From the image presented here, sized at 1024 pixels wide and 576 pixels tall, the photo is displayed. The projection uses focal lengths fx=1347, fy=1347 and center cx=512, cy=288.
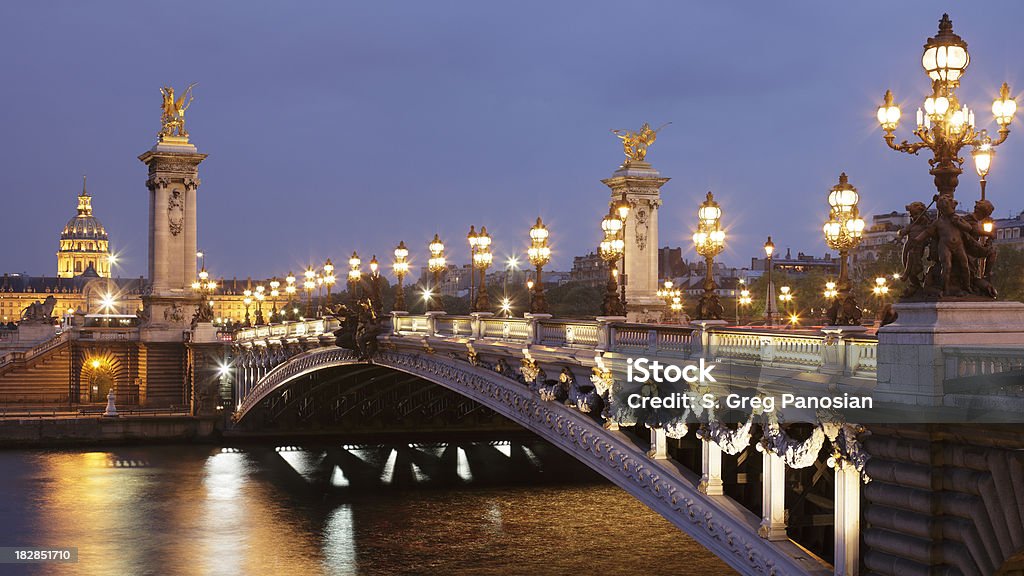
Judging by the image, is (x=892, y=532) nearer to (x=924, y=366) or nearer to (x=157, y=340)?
(x=924, y=366)

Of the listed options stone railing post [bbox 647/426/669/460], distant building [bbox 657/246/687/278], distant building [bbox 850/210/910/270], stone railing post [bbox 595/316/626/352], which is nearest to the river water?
stone railing post [bbox 595/316/626/352]

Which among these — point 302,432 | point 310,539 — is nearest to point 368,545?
point 310,539

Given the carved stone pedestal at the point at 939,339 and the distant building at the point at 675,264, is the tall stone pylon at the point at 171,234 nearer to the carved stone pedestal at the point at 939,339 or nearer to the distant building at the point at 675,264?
the carved stone pedestal at the point at 939,339

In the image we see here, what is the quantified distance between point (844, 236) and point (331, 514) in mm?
25973

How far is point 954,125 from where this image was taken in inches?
537

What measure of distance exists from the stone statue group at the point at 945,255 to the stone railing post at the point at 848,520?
8.31ft

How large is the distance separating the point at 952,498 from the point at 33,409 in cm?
6182

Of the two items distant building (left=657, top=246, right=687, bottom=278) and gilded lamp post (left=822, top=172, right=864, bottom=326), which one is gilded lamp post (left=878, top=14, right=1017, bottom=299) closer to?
gilded lamp post (left=822, top=172, right=864, bottom=326)

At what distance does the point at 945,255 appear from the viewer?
13.1m

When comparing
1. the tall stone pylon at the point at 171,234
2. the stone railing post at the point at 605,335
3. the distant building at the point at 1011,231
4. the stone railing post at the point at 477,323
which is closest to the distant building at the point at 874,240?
the distant building at the point at 1011,231

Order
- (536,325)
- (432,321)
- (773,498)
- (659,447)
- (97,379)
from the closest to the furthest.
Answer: (773,498)
(659,447)
(536,325)
(432,321)
(97,379)

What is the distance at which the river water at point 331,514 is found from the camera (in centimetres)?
3588

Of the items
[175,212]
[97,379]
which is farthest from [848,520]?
[97,379]

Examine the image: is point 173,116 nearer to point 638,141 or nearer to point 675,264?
point 638,141
